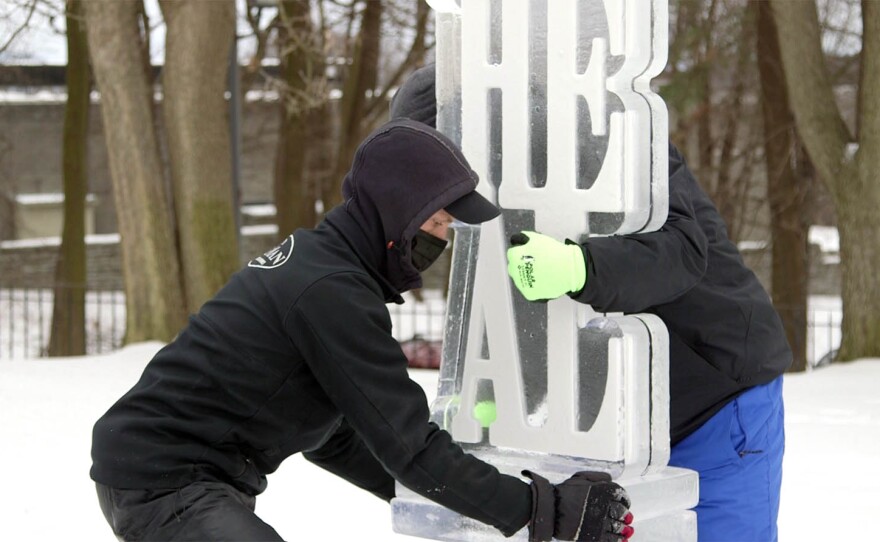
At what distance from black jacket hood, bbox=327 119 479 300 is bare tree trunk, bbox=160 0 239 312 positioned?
8.12m

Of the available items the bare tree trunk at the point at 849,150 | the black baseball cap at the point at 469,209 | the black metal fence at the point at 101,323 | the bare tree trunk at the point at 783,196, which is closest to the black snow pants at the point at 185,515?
the black baseball cap at the point at 469,209

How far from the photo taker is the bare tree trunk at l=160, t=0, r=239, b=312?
10805 millimetres

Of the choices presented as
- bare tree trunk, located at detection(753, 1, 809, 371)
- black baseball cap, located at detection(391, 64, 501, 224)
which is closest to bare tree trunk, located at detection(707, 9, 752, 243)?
bare tree trunk, located at detection(753, 1, 809, 371)

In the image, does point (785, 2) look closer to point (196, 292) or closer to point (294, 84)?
point (196, 292)

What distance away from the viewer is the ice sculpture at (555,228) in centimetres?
322

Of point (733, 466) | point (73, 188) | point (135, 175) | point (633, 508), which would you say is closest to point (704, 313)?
point (733, 466)

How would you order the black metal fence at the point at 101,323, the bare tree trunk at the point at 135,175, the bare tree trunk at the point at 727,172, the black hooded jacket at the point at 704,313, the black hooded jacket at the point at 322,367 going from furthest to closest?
1. the black metal fence at the point at 101,323
2. the bare tree trunk at the point at 727,172
3. the bare tree trunk at the point at 135,175
4. the black hooded jacket at the point at 704,313
5. the black hooded jacket at the point at 322,367

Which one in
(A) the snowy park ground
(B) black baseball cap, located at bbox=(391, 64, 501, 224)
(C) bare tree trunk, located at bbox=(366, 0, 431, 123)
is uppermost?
(C) bare tree trunk, located at bbox=(366, 0, 431, 123)

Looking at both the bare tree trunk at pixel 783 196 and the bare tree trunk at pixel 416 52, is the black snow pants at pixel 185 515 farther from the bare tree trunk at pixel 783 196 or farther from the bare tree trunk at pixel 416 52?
the bare tree trunk at pixel 416 52

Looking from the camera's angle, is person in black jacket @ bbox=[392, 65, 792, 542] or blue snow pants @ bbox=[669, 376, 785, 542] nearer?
person in black jacket @ bbox=[392, 65, 792, 542]

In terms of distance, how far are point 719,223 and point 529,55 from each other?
2.32ft

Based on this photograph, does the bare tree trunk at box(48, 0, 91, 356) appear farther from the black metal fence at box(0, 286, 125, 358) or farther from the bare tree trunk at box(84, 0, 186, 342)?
the bare tree trunk at box(84, 0, 186, 342)

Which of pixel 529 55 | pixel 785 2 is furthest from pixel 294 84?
pixel 529 55

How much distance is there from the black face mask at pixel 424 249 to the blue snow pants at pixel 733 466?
97cm
